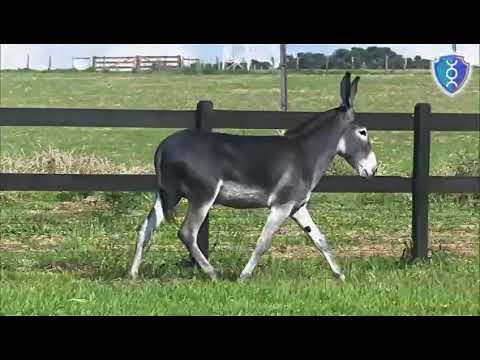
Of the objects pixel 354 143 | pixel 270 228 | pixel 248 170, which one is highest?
pixel 354 143

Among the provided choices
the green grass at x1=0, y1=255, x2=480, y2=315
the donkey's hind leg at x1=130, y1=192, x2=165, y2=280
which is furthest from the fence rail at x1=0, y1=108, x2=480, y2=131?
the green grass at x1=0, y1=255, x2=480, y2=315

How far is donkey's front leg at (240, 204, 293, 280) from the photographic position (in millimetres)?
7199

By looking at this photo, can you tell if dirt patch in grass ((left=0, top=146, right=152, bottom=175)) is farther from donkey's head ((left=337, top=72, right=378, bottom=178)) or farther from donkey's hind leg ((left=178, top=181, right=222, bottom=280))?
donkey's head ((left=337, top=72, right=378, bottom=178))

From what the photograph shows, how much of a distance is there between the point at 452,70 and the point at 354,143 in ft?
38.7

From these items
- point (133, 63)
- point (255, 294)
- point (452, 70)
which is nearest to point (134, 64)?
point (133, 63)

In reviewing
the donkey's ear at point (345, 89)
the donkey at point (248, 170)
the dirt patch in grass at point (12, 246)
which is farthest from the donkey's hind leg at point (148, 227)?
the dirt patch in grass at point (12, 246)

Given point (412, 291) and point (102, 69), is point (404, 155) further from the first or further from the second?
point (102, 69)

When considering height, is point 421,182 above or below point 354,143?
below

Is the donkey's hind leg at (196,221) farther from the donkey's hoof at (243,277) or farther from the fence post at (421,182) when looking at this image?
the fence post at (421,182)

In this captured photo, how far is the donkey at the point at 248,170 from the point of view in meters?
7.06

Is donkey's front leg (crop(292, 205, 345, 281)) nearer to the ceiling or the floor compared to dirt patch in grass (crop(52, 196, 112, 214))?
nearer to the ceiling

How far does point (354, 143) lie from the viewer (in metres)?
7.47

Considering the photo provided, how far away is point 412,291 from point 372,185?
1.80m

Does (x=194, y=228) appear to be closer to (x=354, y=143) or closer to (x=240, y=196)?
(x=240, y=196)
